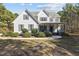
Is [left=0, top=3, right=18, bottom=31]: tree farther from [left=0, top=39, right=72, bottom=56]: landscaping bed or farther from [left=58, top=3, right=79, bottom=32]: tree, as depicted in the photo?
[left=58, top=3, right=79, bottom=32]: tree

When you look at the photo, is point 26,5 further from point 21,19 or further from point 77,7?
point 77,7

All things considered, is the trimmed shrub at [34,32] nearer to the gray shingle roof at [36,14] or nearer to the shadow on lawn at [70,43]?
the gray shingle roof at [36,14]

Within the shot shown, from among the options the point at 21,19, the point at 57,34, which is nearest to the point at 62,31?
the point at 57,34

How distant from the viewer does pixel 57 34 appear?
5.89 metres

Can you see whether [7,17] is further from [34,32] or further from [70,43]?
[70,43]

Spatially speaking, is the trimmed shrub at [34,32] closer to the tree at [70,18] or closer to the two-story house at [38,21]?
the two-story house at [38,21]

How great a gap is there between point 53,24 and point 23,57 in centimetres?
Answer: 54

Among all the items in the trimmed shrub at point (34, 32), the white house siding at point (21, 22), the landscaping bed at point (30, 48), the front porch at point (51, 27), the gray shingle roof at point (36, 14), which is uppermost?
the gray shingle roof at point (36, 14)

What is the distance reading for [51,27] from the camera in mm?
5852

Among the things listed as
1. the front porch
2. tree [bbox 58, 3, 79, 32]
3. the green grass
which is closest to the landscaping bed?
the green grass

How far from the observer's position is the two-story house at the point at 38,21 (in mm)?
5855

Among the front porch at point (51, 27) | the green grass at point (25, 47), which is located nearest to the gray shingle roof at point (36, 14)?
the front porch at point (51, 27)

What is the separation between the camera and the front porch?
5.85m

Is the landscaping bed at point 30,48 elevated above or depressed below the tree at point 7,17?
below
